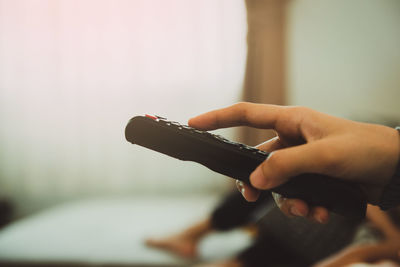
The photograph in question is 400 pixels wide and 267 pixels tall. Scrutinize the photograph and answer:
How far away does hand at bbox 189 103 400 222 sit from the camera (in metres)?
0.37

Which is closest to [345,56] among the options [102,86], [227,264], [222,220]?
[222,220]

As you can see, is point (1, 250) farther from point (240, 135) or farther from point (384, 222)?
point (240, 135)

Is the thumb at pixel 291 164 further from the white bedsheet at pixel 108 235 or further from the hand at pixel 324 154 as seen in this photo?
the white bedsheet at pixel 108 235

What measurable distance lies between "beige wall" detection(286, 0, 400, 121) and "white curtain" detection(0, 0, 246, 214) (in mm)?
568

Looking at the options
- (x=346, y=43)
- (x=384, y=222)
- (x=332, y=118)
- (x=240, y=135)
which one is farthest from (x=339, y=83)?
(x=332, y=118)

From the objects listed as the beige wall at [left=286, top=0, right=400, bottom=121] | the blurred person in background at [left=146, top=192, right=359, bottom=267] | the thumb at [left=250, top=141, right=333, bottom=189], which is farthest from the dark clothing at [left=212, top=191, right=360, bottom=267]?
the beige wall at [left=286, top=0, right=400, bottom=121]

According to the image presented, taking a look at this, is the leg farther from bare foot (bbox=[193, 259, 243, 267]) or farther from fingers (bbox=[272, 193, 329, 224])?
fingers (bbox=[272, 193, 329, 224])

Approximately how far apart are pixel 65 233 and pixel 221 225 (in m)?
0.60

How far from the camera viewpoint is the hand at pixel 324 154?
0.37 m

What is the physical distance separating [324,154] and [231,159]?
129 millimetres

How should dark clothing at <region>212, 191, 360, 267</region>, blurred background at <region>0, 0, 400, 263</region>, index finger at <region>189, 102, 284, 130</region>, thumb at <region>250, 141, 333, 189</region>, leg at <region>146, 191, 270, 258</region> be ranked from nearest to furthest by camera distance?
thumb at <region>250, 141, 333, 189</region>, index finger at <region>189, 102, 284, 130</region>, dark clothing at <region>212, 191, 360, 267</region>, leg at <region>146, 191, 270, 258</region>, blurred background at <region>0, 0, 400, 263</region>

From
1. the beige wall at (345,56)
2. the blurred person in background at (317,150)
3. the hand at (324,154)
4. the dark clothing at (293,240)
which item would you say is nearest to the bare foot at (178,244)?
the dark clothing at (293,240)

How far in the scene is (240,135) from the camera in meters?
2.09

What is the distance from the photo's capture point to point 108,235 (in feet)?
3.20
